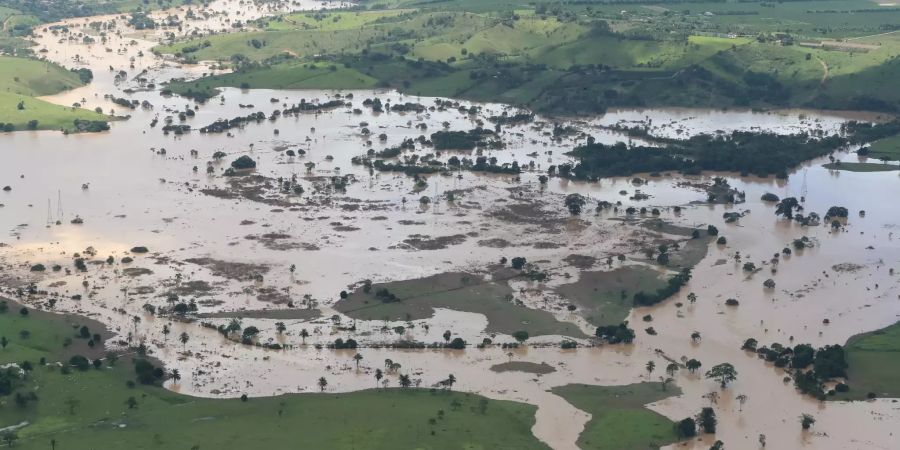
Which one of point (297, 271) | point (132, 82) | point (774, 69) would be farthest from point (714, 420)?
point (132, 82)

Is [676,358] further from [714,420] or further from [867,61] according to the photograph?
[867,61]

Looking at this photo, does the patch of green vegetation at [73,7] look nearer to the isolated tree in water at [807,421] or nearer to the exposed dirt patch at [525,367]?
the exposed dirt patch at [525,367]

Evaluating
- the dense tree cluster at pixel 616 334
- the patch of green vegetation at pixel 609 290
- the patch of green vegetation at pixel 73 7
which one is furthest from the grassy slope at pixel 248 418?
the patch of green vegetation at pixel 73 7

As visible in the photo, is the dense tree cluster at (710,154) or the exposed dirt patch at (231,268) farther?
the dense tree cluster at (710,154)

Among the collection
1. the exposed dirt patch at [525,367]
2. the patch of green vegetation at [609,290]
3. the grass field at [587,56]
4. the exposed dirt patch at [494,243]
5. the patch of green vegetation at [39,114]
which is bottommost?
the exposed dirt patch at [525,367]

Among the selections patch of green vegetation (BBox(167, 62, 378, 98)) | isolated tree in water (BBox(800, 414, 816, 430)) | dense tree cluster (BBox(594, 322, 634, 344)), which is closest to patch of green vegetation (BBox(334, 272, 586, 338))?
dense tree cluster (BBox(594, 322, 634, 344))

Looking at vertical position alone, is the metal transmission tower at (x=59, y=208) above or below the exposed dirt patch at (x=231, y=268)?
above

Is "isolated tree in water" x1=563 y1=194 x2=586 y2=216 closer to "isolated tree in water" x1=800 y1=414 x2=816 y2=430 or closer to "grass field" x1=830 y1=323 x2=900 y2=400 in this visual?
"grass field" x1=830 y1=323 x2=900 y2=400
